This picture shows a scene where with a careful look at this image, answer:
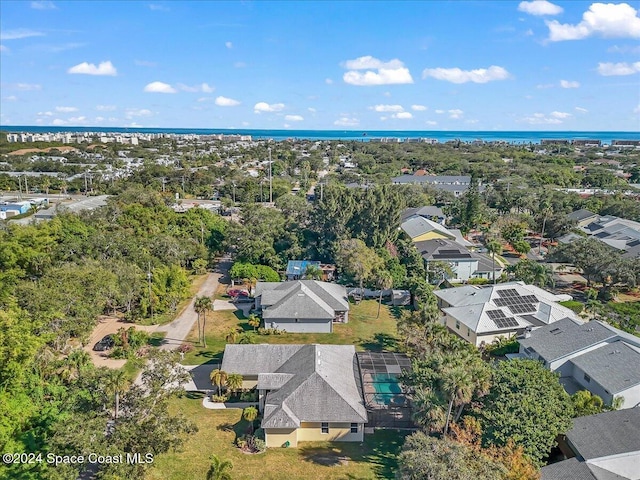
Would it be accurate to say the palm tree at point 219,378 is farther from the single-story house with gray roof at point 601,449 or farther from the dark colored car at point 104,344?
the single-story house with gray roof at point 601,449

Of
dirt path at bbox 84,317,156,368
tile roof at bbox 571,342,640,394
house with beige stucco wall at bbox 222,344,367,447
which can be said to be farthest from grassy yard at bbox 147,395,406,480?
tile roof at bbox 571,342,640,394

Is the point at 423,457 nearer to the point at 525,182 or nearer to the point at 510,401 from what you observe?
the point at 510,401

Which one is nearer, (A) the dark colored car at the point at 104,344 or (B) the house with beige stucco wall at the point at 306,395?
(B) the house with beige stucco wall at the point at 306,395

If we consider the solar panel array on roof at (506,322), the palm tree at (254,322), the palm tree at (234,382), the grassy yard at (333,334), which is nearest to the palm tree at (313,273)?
the grassy yard at (333,334)

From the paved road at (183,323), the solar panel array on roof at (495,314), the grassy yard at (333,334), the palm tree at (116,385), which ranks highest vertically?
the palm tree at (116,385)

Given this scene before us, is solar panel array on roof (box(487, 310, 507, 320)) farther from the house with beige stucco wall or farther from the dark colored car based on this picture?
the dark colored car

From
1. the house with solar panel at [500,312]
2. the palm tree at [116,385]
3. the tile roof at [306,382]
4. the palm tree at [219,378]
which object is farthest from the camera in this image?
the house with solar panel at [500,312]
